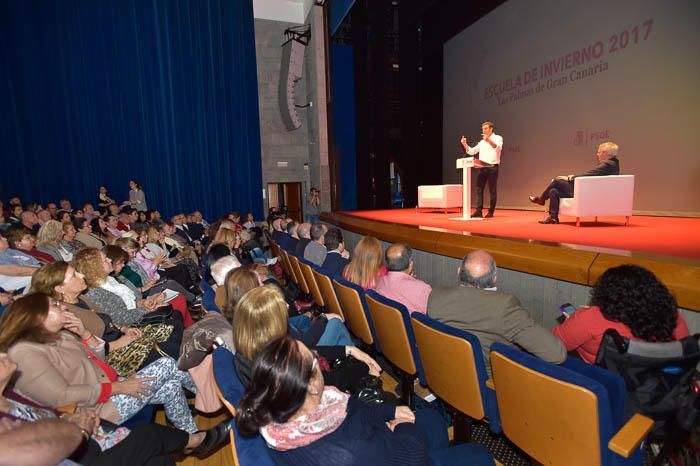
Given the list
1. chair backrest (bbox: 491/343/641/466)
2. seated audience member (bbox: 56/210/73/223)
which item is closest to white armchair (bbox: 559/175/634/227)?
chair backrest (bbox: 491/343/641/466)

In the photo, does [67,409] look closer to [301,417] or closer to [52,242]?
[301,417]

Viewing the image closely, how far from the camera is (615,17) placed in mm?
5121

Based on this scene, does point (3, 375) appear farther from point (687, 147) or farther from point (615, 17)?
point (615, 17)

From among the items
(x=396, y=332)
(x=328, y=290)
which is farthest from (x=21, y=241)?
(x=396, y=332)

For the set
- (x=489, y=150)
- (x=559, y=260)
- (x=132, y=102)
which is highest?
(x=132, y=102)

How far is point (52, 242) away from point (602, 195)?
5.86m

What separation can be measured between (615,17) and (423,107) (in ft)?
15.4

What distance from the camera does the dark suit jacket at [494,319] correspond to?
150cm

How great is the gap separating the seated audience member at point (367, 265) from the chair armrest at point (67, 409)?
1.72m

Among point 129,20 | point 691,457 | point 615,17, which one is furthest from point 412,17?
point 691,457

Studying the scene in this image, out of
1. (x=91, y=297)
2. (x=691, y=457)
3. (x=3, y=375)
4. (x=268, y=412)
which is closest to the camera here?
(x=268, y=412)

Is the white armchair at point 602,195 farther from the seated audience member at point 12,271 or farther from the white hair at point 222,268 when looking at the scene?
the seated audience member at point 12,271

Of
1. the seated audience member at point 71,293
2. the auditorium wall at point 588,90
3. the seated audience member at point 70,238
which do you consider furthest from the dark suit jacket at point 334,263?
the auditorium wall at point 588,90

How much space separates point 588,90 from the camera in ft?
18.3
